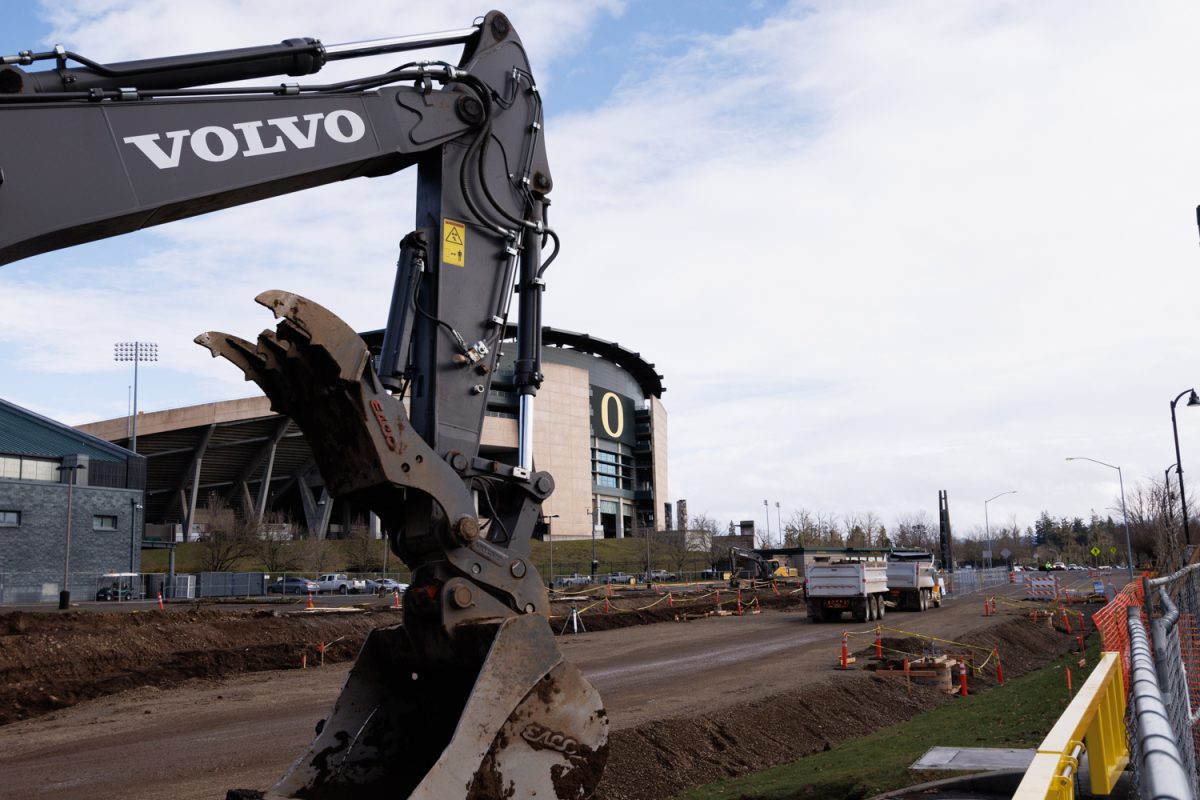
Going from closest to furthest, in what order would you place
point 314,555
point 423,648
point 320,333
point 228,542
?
1. point 320,333
2. point 423,648
3. point 228,542
4. point 314,555

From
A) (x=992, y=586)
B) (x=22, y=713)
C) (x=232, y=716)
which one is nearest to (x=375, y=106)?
(x=232, y=716)

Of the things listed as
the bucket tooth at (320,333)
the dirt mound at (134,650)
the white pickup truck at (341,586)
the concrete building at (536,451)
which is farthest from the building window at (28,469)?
the bucket tooth at (320,333)

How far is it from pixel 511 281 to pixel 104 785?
8.23 meters

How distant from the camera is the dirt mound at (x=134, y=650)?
739 inches

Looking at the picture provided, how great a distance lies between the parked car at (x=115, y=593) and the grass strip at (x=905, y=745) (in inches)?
1960

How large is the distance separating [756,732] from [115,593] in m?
51.7

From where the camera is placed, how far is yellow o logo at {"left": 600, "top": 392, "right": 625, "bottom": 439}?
118375 millimetres

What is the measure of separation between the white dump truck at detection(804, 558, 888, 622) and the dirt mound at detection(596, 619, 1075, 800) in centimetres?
1216

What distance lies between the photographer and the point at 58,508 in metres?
57.8

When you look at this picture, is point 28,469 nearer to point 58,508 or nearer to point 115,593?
point 58,508

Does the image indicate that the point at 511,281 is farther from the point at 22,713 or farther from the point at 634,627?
the point at 634,627

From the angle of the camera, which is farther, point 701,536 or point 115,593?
point 701,536

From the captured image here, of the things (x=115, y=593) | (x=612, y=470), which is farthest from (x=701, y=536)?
(x=115, y=593)

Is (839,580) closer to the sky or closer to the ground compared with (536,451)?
closer to the ground
